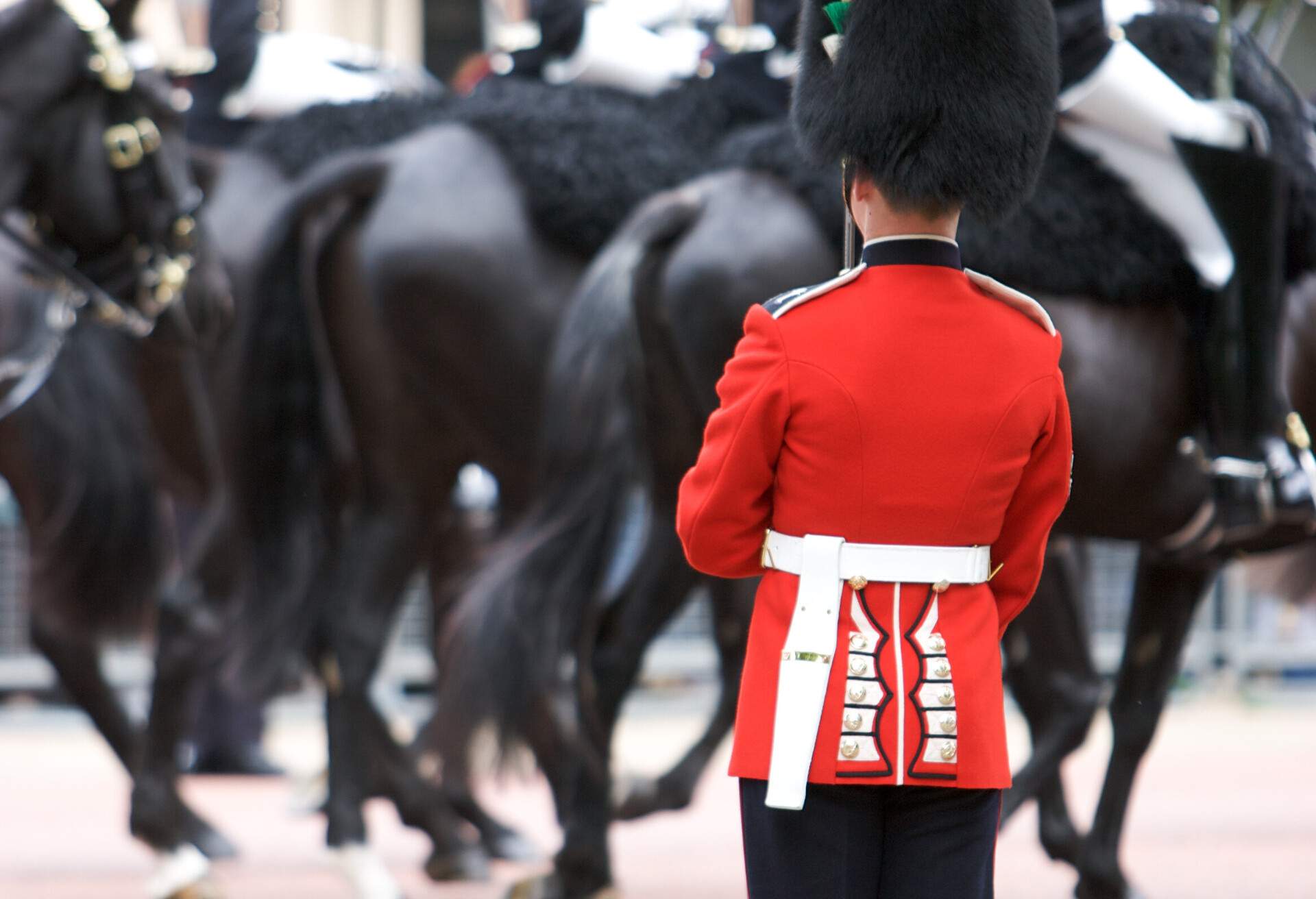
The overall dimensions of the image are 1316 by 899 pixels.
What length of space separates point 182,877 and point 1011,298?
10.9ft

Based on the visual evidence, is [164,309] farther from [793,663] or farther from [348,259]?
[793,663]

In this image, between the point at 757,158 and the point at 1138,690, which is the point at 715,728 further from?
the point at 757,158

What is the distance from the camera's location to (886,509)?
237 cm

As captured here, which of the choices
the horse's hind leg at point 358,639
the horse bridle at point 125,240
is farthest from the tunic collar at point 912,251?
the horse's hind leg at point 358,639

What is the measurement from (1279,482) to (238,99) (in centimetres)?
387

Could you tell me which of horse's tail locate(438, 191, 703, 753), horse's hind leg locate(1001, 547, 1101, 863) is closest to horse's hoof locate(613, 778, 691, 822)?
horse's tail locate(438, 191, 703, 753)

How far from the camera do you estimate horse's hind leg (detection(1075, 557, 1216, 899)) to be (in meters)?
4.64

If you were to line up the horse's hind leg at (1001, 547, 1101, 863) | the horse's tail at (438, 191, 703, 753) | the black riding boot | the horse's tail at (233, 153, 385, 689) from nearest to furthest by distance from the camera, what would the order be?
the black riding boot < the horse's tail at (438, 191, 703, 753) < the horse's hind leg at (1001, 547, 1101, 863) < the horse's tail at (233, 153, 385, 689)

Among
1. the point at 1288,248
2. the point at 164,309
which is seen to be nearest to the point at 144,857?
the point at 164,309

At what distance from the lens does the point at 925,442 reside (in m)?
2.36

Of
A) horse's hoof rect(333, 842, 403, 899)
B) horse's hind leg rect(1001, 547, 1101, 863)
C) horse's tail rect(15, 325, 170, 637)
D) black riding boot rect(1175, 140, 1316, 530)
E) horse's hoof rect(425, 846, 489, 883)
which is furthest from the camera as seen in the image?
horse's hoof rect(425, 846, 489, 883)

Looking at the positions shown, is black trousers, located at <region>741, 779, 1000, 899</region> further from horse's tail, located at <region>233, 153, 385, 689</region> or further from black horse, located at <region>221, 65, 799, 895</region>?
horse's tail, located at <region>233, 153, 385, 689</region>

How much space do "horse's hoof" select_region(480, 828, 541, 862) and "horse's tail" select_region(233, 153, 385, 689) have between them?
3.23 feet

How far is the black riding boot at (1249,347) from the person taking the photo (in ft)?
13.7
